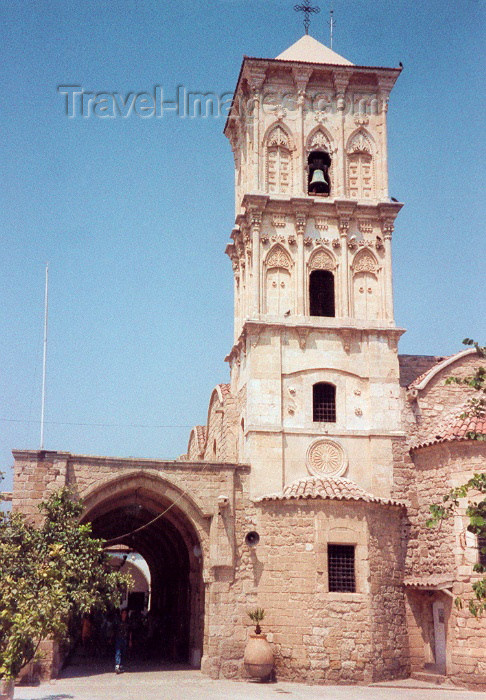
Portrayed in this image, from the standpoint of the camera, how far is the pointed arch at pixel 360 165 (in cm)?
2398

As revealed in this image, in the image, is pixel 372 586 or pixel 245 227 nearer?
pixel 372 586

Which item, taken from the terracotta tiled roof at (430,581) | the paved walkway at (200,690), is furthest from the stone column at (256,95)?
the paved walkway at (200,690)

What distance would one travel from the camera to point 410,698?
16.8m

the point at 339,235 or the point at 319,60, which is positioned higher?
the point at 319,60

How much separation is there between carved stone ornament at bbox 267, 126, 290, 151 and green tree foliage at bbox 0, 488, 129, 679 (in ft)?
40.1

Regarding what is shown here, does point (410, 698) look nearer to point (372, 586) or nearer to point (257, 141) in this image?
point (372, 586)

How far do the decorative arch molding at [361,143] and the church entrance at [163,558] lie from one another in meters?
12.2

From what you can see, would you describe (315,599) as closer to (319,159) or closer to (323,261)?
(323,261)

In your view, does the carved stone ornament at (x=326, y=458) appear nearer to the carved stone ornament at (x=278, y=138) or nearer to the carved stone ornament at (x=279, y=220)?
the carved stone ornament at (x=279, y=220)

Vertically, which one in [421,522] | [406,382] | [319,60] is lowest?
[421,522]

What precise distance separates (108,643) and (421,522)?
1397 cm

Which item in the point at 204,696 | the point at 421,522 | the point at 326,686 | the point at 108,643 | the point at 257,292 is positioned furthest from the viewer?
the point at 108,643

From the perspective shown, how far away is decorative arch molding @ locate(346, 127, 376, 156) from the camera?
2433 centimetres

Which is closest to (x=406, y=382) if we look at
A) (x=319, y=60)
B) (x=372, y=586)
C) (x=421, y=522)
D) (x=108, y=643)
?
(x=421, y=522)
